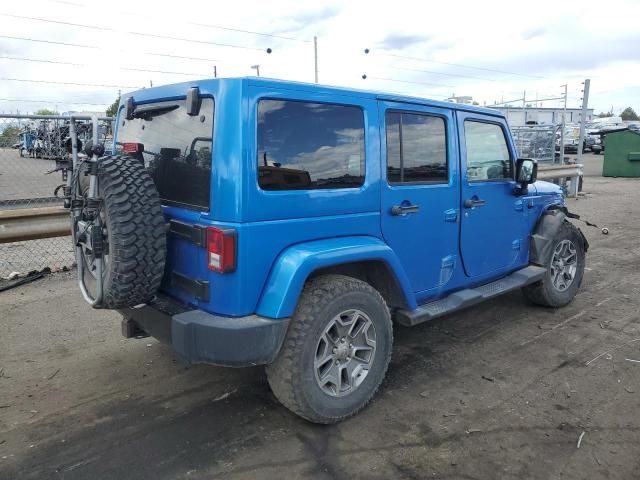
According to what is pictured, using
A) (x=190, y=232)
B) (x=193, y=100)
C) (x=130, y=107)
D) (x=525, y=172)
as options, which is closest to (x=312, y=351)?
(x=190, y=232)

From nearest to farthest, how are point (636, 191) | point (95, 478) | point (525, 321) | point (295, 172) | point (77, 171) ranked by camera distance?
point (95, 478) < point (295, 172) < point (77, 171) < point (525, 321) < point (636, 191)

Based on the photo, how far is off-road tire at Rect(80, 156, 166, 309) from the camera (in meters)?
2.80

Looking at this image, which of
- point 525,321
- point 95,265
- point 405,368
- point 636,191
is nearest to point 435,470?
point 405,368

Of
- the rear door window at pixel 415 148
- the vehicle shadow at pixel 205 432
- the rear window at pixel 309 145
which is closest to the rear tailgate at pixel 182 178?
the rear window at pixel 309 145

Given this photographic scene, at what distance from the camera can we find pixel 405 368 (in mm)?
3910

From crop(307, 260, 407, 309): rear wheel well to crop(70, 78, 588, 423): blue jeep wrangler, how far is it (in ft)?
0.04

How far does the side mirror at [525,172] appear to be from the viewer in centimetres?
450

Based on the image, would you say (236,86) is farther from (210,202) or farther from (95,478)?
(95,478)

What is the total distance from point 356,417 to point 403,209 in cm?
140

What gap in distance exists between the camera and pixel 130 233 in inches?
110

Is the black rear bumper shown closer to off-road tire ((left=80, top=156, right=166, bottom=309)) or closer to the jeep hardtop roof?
off-road tire ((left=80, top=156, right=166, bottom=309))

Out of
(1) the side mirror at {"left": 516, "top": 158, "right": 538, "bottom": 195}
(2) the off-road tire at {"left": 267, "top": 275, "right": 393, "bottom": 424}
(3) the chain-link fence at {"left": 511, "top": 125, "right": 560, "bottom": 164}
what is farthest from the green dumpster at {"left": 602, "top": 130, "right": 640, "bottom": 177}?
(2) the off-road tire at {"left": 267, "top": 275, "right": 393, "bottom": 424}

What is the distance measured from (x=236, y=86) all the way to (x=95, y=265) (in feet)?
4.47

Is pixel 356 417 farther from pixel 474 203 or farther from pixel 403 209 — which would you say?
pixel 474 203
